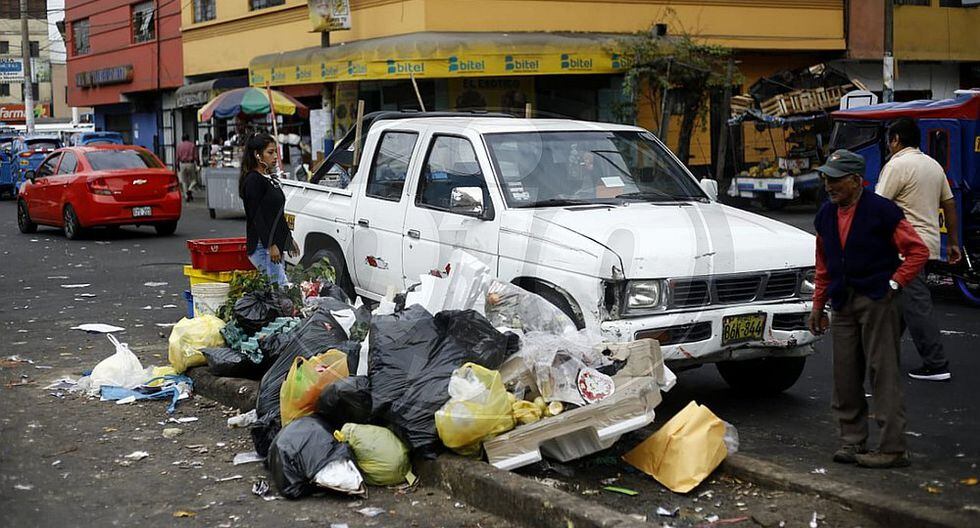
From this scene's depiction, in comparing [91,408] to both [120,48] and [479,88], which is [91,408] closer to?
[479,88]

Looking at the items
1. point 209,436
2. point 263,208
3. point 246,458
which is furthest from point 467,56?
point 246,458

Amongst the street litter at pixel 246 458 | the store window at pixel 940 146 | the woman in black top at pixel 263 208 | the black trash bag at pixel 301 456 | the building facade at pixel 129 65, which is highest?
the building facade at pixel 129 65

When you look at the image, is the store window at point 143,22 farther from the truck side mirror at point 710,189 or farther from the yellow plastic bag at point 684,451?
the yellow plastic bag at point 684,451

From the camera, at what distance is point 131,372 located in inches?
311

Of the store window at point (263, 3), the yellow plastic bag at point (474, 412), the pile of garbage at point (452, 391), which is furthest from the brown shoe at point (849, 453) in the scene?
the store window at point (263, 3)

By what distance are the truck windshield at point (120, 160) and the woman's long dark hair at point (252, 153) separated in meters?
11.7

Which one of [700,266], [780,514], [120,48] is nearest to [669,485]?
[780,514]

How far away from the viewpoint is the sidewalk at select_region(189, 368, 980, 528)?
4809 mm

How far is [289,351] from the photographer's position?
688 cm

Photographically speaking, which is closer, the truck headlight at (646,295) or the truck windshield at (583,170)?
the truck headlight at (646,295)

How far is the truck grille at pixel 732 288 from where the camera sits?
655cm

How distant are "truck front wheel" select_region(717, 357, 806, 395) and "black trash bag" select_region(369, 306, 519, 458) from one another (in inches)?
81.0

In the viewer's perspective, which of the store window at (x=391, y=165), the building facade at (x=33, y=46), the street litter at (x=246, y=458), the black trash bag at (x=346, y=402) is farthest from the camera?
the building facade at (x=33, y=46)

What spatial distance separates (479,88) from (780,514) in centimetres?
2031
